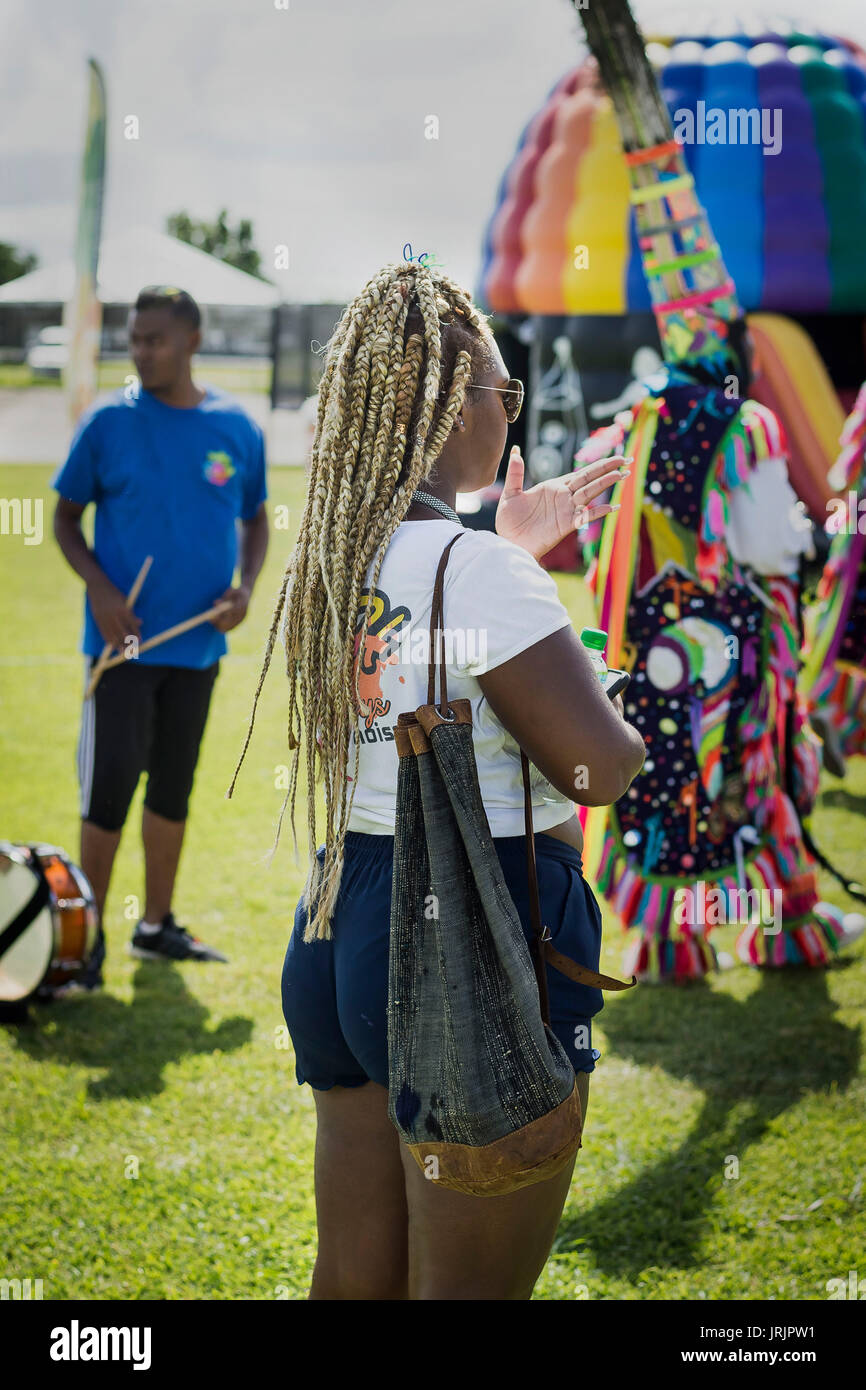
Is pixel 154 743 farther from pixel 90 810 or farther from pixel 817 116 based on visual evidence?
pixel 817 116

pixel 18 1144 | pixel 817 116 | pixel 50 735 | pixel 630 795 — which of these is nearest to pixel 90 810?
pixel 18 1144

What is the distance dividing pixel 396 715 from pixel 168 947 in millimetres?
3047

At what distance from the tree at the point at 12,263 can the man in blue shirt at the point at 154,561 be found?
35.2 metres

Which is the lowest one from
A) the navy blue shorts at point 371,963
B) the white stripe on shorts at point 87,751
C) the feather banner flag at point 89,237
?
the white stripe on shorts at point 87,751

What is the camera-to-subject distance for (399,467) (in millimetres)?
1818

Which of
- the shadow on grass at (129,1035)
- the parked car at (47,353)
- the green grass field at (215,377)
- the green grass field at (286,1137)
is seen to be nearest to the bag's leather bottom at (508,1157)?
the green grass field at (286,1137)

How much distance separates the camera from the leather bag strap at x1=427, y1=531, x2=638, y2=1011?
1669mm

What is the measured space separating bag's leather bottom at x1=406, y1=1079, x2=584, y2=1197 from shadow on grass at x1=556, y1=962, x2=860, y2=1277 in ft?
4.68

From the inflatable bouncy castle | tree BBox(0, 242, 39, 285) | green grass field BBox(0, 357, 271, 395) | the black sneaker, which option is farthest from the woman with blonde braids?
tree BBox(0, 242, 39, 285)

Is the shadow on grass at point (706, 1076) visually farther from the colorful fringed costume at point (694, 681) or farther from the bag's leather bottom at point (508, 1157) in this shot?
the bag's leather bottom at point (508, 1157)

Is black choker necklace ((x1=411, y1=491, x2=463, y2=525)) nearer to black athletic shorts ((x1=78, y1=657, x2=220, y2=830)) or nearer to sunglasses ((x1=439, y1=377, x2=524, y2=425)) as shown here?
sunglasses ((x1=439, y1=377, x2=524, y2=425))

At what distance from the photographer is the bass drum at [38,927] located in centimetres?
393

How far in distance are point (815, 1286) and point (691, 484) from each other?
228 centimetres

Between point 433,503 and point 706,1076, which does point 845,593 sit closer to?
point 706,1076
